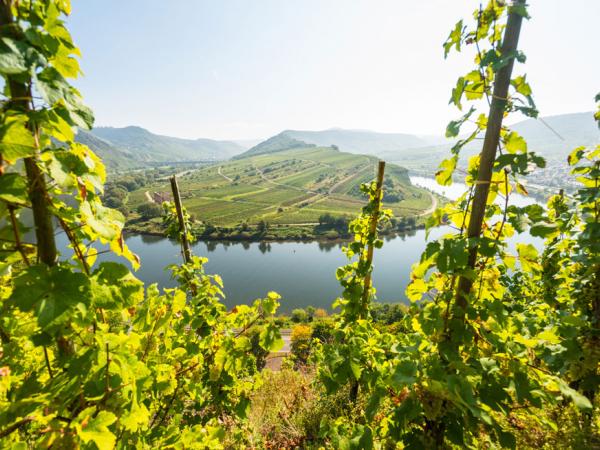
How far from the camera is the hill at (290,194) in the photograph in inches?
3873

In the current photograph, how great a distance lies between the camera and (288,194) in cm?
12731

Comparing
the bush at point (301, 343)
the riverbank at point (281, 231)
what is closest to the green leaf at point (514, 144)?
Answer: the bush at point (301, 343)

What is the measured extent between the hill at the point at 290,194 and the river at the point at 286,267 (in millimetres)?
16009

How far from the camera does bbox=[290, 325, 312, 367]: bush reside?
81.7 ft

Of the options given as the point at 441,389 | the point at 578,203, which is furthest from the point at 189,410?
the point at 578,203

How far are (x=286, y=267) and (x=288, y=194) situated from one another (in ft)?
222

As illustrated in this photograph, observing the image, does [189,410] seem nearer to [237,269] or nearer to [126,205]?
[237,269]

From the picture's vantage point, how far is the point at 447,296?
199 centimetres

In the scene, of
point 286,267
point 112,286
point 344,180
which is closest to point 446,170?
point 112,286

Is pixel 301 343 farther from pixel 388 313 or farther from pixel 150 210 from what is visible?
pixel 150 210

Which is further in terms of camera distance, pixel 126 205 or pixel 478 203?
pixel 126 205

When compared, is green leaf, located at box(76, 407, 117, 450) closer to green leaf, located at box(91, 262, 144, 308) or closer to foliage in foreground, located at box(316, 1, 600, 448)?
green leaf, located at box(91, 262, 144, 308)

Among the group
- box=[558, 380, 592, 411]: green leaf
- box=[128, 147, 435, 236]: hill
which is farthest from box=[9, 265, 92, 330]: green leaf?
box=[128, 147, 435, 236]: hill

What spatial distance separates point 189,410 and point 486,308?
178 inches
